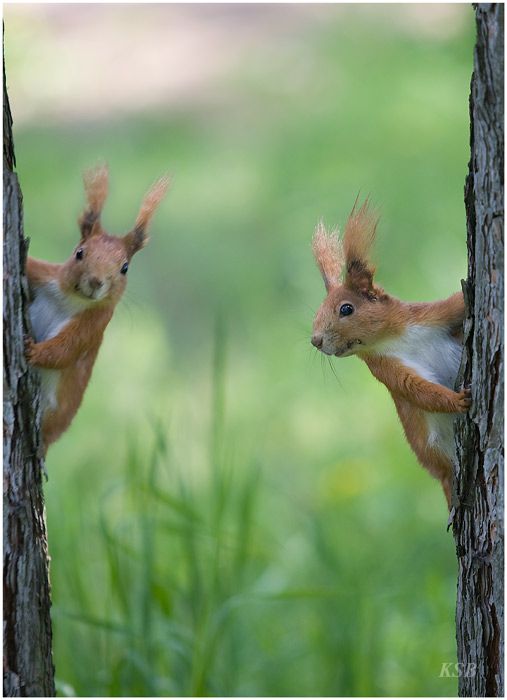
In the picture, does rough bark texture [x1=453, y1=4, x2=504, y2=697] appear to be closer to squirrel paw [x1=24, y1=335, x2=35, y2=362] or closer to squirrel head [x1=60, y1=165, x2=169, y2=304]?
squirrel head [x1=60, y1=165, x2=169, y2=304]

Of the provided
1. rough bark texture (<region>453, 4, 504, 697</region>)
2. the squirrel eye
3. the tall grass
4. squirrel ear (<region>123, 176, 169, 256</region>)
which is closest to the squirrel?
the squirrel eye

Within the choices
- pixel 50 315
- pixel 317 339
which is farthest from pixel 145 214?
pixel 317 339

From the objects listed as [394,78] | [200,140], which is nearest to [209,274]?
[200,140]

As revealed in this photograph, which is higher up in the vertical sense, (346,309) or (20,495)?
(346,309)

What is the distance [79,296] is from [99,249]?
91mm

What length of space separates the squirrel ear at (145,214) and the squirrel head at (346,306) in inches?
11.2

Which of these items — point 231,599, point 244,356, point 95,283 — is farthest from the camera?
point 244,356

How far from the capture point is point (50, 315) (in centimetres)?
190

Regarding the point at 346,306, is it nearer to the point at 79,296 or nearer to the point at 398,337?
the point at 398,337

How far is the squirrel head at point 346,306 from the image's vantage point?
1.86m

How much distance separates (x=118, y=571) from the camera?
2404 mm

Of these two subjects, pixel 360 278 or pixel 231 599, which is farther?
pixel 231 599

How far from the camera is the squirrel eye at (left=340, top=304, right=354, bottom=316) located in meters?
1.87

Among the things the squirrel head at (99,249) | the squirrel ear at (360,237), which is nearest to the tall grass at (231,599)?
the squirrel head at (99,249)
